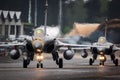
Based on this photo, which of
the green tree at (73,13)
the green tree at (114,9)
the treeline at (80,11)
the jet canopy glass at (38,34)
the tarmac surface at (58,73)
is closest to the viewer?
the tarmac surface at (58,73)

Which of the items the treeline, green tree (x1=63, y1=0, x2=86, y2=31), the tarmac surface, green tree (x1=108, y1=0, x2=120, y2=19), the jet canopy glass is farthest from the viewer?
green tree (x1=108, y1=0, x2=120, y2=19)

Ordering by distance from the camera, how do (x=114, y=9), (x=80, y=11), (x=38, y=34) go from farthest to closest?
(x=114, y=9)
(x=80, y=11)
(x=38, y=34)

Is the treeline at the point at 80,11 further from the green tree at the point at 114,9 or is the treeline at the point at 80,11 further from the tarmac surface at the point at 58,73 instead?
the tarmac surface at the point at 58,73

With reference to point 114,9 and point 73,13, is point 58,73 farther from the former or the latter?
point 114,9

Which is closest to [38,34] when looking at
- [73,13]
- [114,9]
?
[73,13]

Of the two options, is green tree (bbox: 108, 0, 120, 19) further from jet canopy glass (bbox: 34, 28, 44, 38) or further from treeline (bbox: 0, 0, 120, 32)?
jet canopy glass (bbox: 34, 28, 44, 38)

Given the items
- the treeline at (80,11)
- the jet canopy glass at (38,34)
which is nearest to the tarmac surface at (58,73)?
the jet canopy glass at (38,34)

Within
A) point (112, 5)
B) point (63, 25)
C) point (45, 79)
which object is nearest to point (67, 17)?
point (63, 25)

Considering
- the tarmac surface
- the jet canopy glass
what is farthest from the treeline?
the tarmac surface

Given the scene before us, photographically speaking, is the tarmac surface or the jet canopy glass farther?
the jet canopy glass

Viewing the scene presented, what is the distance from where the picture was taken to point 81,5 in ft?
212

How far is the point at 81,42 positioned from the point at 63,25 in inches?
422

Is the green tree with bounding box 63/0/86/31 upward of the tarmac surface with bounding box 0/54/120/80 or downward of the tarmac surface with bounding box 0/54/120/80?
upward

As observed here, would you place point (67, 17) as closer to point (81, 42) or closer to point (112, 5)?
point (112, 5)
